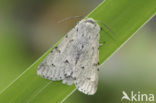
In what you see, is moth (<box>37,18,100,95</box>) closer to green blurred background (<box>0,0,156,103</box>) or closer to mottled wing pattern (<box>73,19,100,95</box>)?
mottled wing pattern (<box>73,19,100,95</box>)

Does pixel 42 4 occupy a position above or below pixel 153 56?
above

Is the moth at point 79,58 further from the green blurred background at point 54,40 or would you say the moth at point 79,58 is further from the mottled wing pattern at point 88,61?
the green blurred background at point 54,40

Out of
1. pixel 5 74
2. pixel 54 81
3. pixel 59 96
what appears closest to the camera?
pixel 59 96

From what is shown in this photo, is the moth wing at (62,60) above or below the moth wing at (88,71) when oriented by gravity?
above

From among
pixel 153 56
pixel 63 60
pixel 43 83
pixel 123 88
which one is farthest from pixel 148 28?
pixel 43 83

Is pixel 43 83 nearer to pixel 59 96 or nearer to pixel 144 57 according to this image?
pixel 59 96

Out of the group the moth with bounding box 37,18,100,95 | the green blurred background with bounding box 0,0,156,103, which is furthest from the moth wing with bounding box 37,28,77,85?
the green blurred background with bounding box 0,0,156,103

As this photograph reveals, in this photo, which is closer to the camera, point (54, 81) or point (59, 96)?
point (59, 96)

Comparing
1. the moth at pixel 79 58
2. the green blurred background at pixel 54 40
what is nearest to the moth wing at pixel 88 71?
the moth at pixel 79 58
